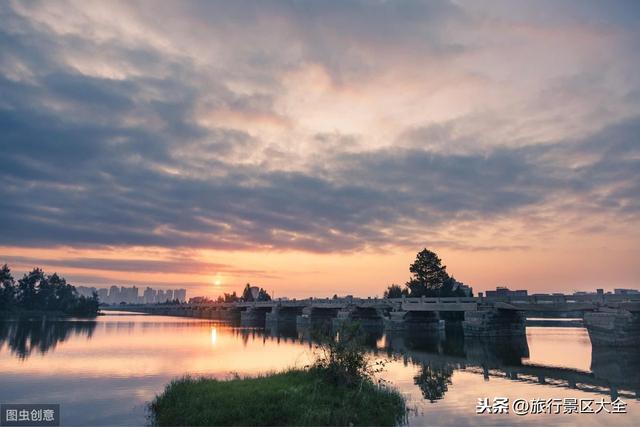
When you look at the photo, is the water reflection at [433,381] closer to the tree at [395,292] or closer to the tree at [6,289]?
the tree at [395,292]

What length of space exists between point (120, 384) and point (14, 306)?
149202mm

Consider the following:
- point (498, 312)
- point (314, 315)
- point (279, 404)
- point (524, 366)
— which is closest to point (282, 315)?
point (314, 315)

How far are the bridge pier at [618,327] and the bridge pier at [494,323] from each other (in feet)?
52.5

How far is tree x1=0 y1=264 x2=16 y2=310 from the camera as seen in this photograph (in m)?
139

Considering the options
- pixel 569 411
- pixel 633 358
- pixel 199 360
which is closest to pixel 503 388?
pixel 569 411

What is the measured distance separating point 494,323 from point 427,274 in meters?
51.2

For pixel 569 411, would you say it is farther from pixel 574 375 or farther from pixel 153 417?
pixel 153 417

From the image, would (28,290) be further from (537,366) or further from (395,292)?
(537,366)

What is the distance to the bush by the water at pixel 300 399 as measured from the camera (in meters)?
18.0

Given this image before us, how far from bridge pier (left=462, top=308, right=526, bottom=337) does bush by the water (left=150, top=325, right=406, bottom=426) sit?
42.1 meters

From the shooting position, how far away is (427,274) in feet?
372

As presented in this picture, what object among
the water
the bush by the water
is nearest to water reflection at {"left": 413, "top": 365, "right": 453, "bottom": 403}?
the water

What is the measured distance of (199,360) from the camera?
41750mm

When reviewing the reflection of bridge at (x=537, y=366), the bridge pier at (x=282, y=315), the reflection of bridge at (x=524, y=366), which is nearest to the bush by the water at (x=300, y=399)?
the reflection of bridge at (x=524, y=366)
